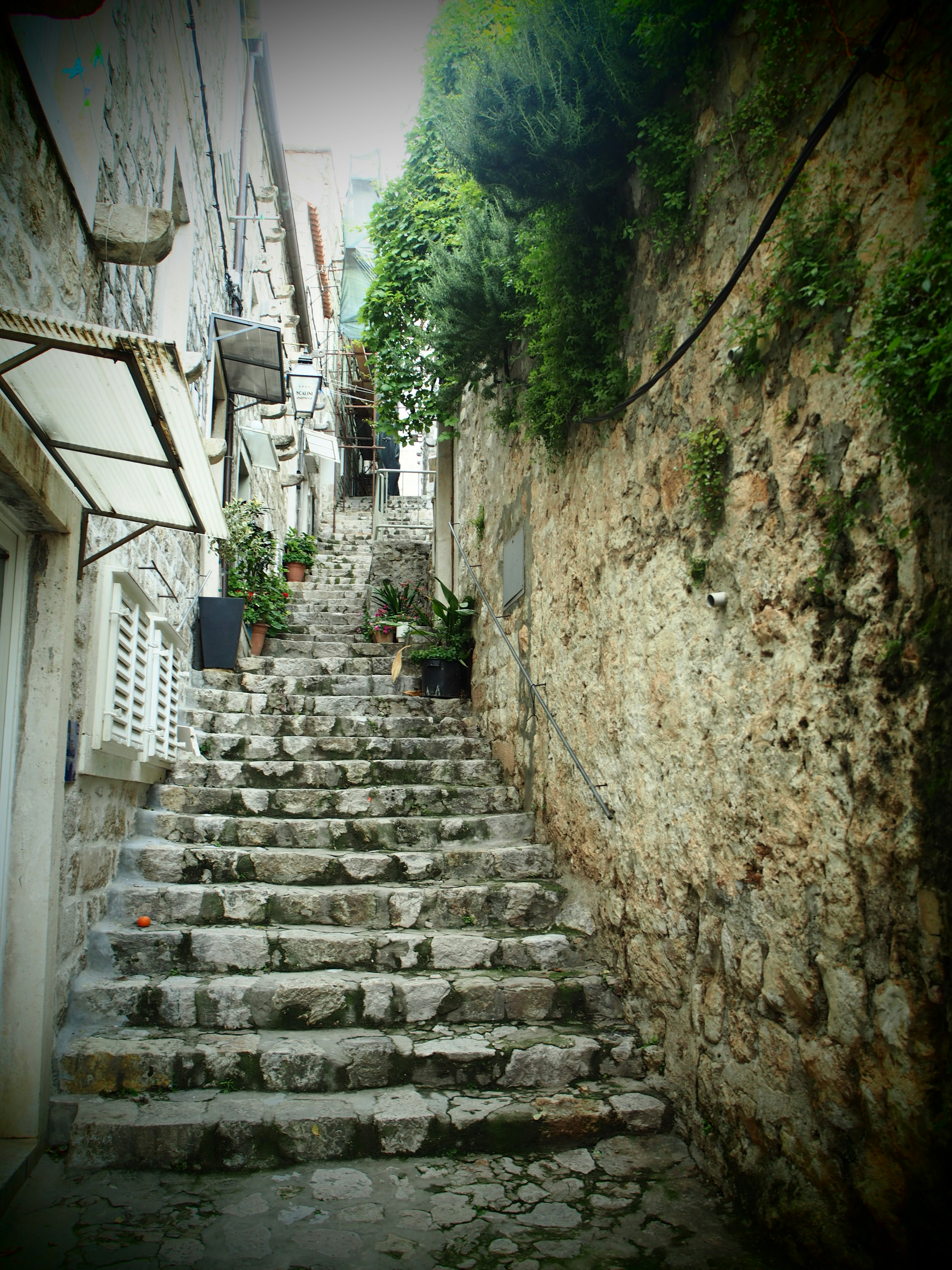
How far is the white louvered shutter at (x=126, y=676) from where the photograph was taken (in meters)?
2.91

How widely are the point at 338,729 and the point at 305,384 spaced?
475 cm

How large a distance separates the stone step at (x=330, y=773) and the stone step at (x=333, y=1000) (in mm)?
1297

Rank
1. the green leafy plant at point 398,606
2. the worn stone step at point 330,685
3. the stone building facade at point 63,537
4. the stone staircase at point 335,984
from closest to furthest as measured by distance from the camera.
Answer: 1. the stone building facade at point 63,537
2. the stone staircase at point 335,984
3. the worn stone step at point 330,685
4. the green leafy plant at point 398,606

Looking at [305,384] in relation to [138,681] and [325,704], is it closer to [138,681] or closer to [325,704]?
[325,704]

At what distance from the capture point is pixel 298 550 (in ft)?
33.7

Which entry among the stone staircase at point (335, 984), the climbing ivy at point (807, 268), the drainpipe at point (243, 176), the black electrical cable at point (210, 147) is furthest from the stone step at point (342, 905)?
the drainpipe at point (243, 176)

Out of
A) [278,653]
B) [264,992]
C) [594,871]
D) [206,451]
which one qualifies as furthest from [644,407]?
[278,653]

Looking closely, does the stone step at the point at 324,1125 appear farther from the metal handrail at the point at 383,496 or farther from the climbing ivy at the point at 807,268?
the metal handrail at the point at 383,496

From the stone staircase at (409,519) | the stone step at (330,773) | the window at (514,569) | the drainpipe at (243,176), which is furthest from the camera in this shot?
the stone staircase at (409,519)

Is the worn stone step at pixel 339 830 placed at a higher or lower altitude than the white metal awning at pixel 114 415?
lower

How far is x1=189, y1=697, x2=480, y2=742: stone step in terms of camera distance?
4.62 m

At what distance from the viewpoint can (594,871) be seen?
320 cm

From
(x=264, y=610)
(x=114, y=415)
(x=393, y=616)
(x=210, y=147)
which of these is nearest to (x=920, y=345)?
(x=114, y=415)

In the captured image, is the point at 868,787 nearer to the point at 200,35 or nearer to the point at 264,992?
the point at 264,992
